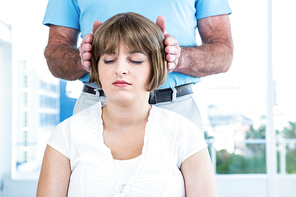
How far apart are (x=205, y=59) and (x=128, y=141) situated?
21.2 inches

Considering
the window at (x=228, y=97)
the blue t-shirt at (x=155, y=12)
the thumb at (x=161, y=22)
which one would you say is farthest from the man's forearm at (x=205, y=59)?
the window at (x=228, y=97)

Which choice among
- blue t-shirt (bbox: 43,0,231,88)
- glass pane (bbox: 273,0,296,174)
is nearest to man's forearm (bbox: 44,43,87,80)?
blue t-shirt (bbox: 43,0,231,88)

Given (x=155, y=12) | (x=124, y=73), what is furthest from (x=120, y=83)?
(x=155, y=12)

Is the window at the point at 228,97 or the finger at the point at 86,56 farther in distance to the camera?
the window at the point at 228,97

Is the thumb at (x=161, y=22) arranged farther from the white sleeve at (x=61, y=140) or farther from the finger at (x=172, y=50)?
the white sleeve at (x=61, y=140)

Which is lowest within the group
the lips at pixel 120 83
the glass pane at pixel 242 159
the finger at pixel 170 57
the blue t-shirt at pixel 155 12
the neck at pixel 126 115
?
the glass pane at pixel 242 159

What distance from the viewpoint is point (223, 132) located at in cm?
459

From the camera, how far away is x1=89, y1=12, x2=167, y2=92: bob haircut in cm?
111

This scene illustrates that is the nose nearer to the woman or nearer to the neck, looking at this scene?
the woman

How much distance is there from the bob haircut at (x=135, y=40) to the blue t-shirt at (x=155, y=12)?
0.26 meters

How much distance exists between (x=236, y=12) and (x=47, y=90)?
2494 mm

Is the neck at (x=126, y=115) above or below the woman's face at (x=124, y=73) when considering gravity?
below

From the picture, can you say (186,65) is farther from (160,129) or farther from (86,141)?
(86,141)

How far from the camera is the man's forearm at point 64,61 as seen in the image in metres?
1.43
